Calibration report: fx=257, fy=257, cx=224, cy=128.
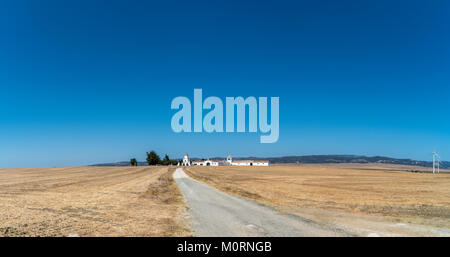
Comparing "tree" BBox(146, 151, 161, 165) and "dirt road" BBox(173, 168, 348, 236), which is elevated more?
"dirt road" BBox(173, 168, 348, 236)

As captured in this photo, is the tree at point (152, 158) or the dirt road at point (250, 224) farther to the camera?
the tree at point (152, 158)

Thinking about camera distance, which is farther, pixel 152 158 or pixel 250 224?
pixel 152 158

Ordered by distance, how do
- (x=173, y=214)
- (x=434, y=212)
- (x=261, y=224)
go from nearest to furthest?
(x=261, y=224) < (x=173, y=214) < (x=434, y=212)

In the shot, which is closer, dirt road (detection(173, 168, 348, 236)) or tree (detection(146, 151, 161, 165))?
dirt road (detection(173, 168, 348, 236))

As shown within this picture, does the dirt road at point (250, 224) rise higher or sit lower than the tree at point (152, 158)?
higher
